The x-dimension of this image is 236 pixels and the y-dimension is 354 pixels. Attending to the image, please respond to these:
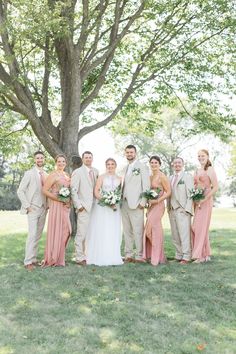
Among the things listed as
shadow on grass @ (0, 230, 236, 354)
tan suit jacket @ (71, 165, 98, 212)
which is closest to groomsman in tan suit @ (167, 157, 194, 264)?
shadow on grass @ (0, 230, 236, 354)

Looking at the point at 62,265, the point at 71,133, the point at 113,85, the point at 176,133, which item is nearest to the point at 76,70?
the point at 71,133

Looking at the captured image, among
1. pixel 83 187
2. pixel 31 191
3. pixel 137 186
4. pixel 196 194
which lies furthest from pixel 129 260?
pixel 31 191

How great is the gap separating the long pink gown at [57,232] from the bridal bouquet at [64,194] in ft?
0.61

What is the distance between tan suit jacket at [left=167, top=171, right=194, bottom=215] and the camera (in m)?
10.6

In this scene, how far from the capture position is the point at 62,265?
10164 mm

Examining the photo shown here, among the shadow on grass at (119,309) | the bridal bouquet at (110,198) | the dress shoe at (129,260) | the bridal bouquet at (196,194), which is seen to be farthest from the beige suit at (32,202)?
the bridal bouquet at (196,194)

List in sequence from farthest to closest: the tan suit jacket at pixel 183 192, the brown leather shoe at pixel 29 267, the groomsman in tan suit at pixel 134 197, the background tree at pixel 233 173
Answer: the background tree at pixel 233 173 < the tan suit jacket at pixel 183 192 < the groomsman in tan suit at pixel 134 197 < the brown leather shoe at pixel 29 267

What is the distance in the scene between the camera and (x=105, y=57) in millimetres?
14656

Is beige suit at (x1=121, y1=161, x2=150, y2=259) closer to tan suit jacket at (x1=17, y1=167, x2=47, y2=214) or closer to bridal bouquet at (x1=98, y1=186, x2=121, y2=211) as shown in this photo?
bridal bouquet at (x1=98, y1=186, x2=121, y2=211)

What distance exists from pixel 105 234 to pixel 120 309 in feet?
11.8

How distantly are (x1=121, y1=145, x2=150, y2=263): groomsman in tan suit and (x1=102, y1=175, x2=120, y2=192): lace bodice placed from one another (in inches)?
8.6

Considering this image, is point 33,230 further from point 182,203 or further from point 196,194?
point 196,194

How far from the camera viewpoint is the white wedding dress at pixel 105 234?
10430 mm

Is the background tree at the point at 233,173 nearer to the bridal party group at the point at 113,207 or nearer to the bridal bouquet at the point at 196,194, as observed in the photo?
the bridal party group at the point at 113,207
